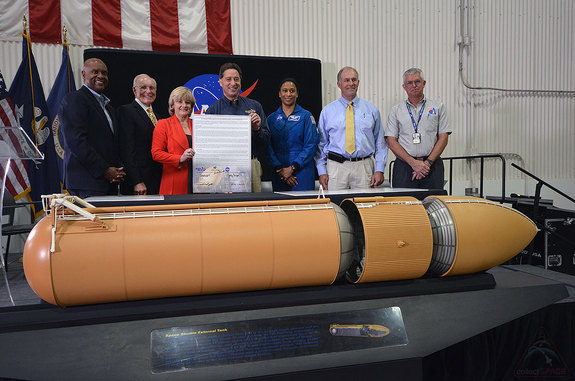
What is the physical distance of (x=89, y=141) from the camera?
10.1ft

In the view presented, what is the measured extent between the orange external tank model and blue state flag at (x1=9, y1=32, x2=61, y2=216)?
4442 mm

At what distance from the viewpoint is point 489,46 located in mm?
7035

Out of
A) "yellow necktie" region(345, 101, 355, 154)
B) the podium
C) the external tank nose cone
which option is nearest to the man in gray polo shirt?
"yellow necktie" region(345, 101, 355, 154)

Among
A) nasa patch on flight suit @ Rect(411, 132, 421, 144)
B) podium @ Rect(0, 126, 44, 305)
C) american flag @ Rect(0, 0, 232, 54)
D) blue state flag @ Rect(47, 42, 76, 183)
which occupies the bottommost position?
podium @ Rect(0, 126, 44, 305)

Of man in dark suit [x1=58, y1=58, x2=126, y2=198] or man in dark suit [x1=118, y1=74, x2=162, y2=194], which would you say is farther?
man in dark suit [x1=118, y1=74, x2=162, y2=194]

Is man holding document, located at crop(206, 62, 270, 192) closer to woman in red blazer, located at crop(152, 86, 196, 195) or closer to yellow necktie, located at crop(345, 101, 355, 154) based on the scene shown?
woman in red blazer, located at crop(152, 86, 196, 195)

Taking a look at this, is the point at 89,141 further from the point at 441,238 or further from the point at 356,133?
the point at 441,238

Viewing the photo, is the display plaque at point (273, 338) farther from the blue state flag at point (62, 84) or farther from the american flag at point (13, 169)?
the blue state flag at point (62, 84)

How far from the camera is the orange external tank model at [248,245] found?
1102 millimetres

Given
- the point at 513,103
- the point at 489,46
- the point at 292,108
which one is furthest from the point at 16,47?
the point at 513,103

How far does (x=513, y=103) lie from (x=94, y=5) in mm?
6922

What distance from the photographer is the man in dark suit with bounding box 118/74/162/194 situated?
3.19 metres

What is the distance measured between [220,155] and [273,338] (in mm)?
1060

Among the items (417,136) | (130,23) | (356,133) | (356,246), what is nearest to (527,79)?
(417,136)
